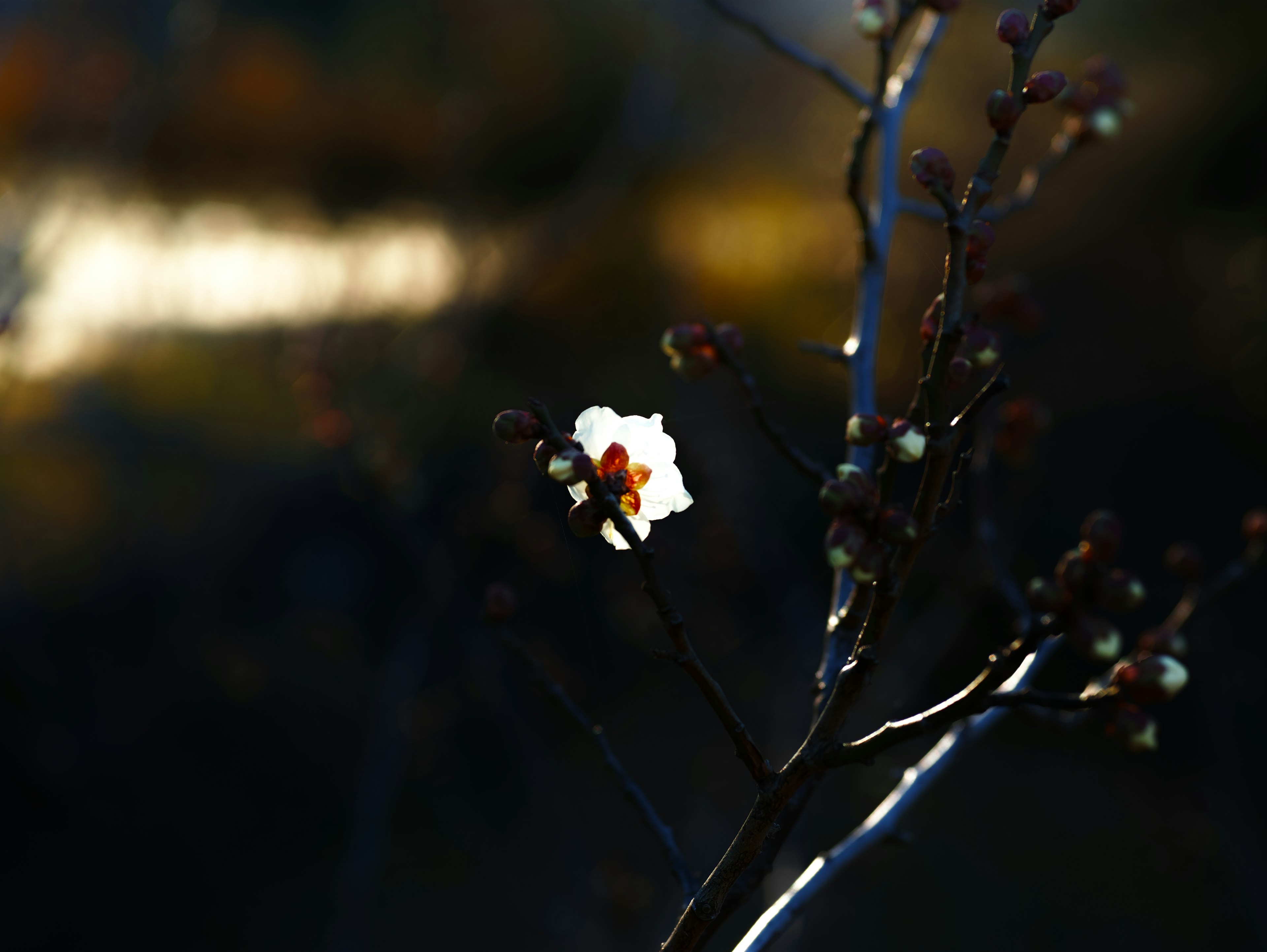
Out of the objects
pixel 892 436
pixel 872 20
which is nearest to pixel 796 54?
pixel 872 20

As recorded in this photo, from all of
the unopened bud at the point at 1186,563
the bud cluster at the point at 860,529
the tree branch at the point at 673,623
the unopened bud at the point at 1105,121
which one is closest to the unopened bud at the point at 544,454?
the tree branch at the point at 673,623

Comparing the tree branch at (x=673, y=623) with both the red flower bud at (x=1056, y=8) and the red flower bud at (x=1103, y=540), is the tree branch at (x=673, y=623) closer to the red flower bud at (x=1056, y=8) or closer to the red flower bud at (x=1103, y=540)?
the red flower bud at (x=1103, y=540)

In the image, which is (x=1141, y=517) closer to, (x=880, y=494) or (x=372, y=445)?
(x=372, y=445)

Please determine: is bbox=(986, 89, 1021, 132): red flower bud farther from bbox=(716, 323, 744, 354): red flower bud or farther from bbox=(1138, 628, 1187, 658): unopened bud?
bbox=(1138, 628, 1187, 658): unopened bud

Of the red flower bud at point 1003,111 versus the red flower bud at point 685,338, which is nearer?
the red flower bud at point 1003,111

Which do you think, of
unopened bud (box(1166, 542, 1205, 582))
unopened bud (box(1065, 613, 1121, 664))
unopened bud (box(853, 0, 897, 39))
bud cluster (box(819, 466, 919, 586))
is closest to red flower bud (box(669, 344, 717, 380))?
bud cluster (box(819, 466, 919, 586))

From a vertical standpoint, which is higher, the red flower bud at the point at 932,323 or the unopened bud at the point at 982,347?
the red flower bud at the point at 932,323

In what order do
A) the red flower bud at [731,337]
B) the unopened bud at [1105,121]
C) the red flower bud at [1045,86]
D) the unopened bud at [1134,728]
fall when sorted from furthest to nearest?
the unopened bud at [1105,121] → the red flower bud at [731,337] → the red flower bud at [1045,86] → the unopened bud at [1134,728]

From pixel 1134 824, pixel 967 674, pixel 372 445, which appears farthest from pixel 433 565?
pixel 1134 824
